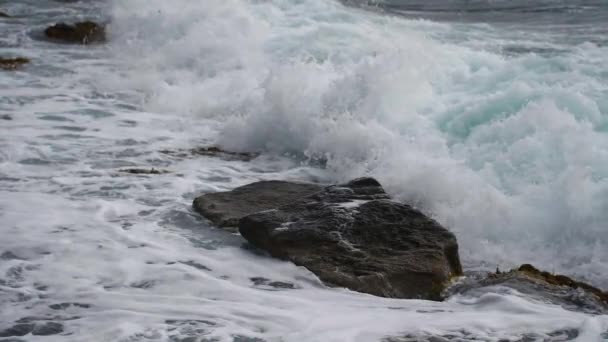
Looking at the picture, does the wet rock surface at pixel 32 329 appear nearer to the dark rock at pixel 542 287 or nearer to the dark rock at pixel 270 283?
the dark rock at pixel 270 283

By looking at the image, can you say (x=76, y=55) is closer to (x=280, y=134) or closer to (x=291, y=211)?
(x=280, y=134)

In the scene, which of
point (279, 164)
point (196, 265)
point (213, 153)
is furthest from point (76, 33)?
point (196, 265)

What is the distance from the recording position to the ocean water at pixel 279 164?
15.4ft

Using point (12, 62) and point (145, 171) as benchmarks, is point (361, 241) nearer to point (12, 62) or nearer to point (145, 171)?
point (145, 171)

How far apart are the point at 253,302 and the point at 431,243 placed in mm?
1423

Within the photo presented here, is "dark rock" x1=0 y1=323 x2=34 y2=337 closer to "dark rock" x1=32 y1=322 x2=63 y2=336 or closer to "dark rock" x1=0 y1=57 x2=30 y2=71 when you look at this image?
"dark rock" x1=32 y1=322 x2=63 y2=336

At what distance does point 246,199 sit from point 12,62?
24.3 feet

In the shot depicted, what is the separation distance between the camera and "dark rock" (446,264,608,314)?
4898 mm

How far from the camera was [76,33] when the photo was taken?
15.2 meters

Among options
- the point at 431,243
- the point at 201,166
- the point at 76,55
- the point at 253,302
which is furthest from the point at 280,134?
the point at 76,55

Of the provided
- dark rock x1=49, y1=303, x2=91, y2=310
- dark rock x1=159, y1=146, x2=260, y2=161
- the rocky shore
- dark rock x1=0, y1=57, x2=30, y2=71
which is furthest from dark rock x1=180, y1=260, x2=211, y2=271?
dark rock x1=0, y1=57, x2=30, y2=71

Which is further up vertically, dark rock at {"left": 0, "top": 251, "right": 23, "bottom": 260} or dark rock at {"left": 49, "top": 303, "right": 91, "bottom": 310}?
dark rock at {"left": 49, "top": 303, "right": 91, "bottom": 310}

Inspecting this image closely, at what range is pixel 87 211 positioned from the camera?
633 cm

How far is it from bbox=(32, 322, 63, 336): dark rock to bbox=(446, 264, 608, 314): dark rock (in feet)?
7.97
